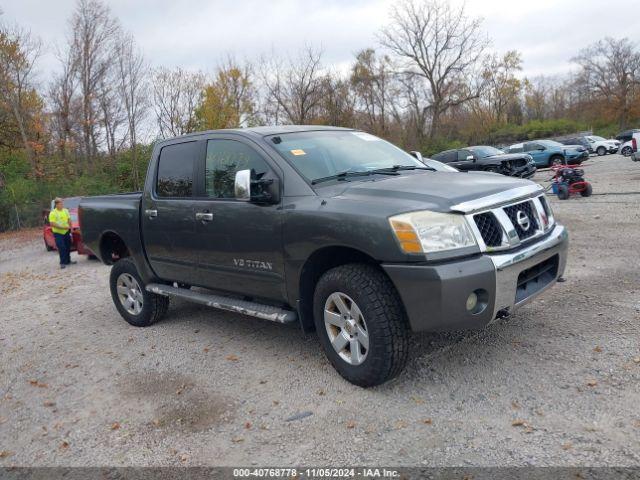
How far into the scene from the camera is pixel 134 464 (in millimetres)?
3229

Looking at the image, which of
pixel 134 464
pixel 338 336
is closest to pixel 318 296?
pixel 338 336

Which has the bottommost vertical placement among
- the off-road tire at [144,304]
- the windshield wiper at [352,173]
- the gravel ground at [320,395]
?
the gravel ground at [320,395]

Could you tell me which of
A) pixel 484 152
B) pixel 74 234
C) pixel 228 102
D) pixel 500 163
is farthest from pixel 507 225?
pixel 228 102

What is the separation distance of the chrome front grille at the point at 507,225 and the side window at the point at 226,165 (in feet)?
5.97

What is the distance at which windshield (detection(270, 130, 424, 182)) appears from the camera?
4.34 m

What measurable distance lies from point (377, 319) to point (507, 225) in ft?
3.69

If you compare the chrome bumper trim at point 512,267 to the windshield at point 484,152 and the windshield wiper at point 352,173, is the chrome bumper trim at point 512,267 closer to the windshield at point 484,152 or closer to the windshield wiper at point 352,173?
the windshield wiper at point 352,173

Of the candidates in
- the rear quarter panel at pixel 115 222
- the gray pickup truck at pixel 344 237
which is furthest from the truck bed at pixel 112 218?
the gray pickup truck at pixel 344 237

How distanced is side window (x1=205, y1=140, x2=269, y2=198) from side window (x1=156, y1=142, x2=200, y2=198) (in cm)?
26

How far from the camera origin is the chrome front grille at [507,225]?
3508 mm

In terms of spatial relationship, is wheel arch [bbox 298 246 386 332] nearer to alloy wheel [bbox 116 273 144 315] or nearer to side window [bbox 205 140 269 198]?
side window [bbox 205 140 269 198]

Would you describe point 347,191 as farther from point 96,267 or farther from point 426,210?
point 96,267

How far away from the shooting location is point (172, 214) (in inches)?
205

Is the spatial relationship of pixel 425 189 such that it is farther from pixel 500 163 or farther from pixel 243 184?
pixel 500 163
